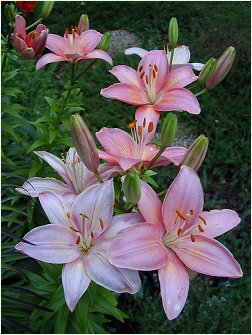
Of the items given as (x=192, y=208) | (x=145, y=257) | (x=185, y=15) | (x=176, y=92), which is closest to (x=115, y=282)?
(x=145, y=257)

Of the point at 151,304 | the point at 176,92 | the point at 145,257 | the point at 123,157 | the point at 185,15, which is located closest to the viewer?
the point at 145,257

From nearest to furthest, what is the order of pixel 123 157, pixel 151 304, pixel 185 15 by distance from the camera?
pixel 123 157
pixel 151 304
pixel 185 15

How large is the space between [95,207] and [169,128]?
0.17 metres

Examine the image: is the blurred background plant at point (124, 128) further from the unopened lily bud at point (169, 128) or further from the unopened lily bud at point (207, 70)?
the unopened lily bud at point (207, 70)

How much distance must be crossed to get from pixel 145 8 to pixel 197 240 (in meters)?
2.89

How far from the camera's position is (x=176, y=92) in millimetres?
1007

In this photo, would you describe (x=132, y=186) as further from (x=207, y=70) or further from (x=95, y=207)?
(x=207, y=70)

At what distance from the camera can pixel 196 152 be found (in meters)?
0.84

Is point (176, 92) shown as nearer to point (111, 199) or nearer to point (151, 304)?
point (111, 199)

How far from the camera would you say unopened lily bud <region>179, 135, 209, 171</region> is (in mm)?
836

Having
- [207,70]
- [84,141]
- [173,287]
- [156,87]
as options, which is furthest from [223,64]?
[173,287]

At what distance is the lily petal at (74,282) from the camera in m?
0.78

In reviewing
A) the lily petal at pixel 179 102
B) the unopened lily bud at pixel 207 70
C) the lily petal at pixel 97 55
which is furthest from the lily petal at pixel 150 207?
the lily petal at pixel 97 55

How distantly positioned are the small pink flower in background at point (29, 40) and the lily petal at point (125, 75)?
234 mm
